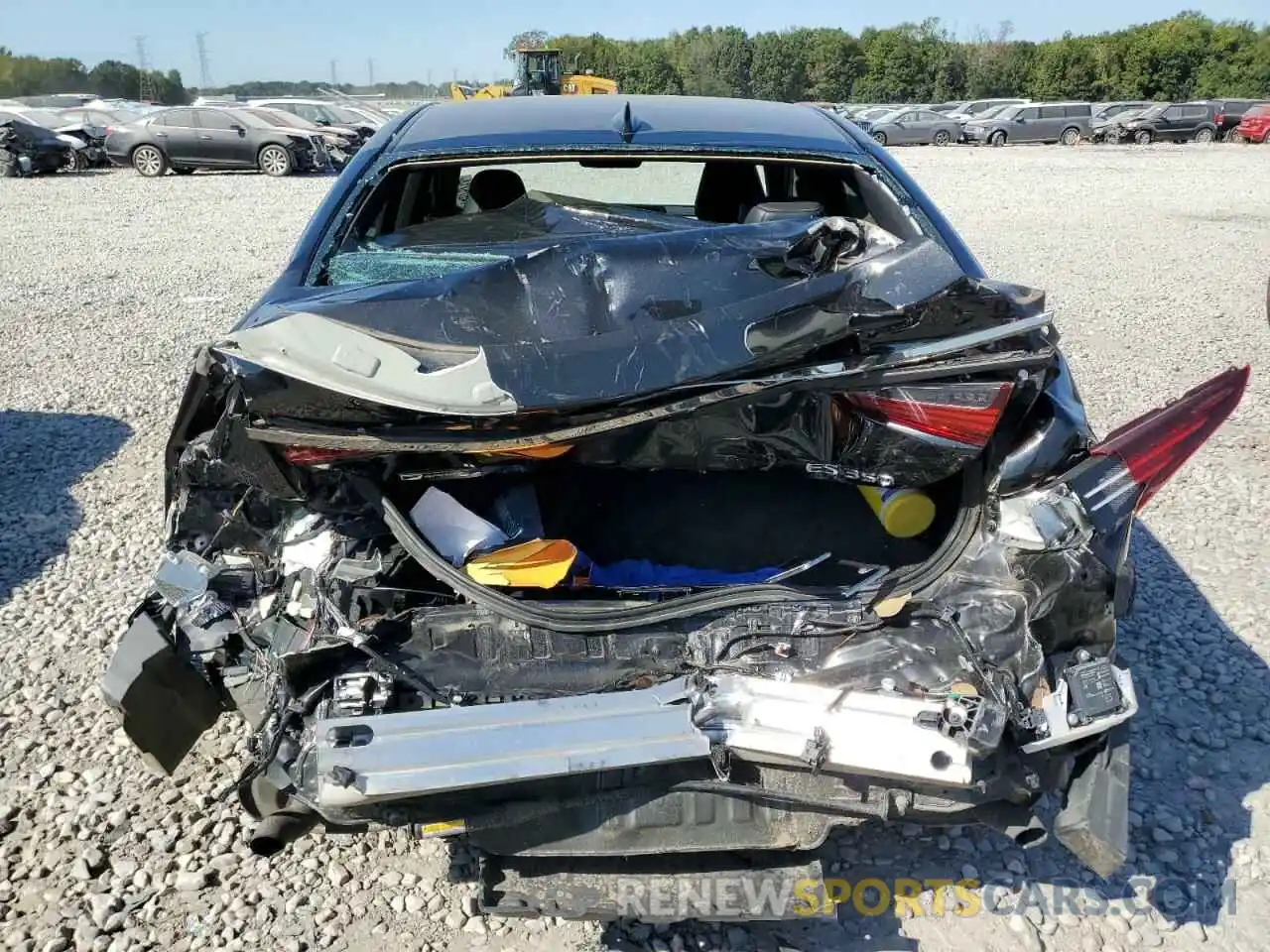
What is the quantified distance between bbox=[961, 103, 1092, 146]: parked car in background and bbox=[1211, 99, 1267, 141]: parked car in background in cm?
383

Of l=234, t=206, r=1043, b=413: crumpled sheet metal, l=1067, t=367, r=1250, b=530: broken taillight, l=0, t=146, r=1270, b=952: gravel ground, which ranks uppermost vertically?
l=234, t=206, r=1043, b=413: crumpled sheet metal

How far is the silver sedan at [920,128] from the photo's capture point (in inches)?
1129

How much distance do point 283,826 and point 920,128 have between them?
101 ft

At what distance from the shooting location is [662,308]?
185cm

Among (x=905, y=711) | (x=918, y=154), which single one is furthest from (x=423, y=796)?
(x=918, y=154)

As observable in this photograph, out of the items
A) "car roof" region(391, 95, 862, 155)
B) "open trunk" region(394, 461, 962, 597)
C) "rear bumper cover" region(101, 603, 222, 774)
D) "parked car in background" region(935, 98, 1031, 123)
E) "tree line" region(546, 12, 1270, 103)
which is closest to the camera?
"rear bumper cover" region(101, 603, 222, 774)

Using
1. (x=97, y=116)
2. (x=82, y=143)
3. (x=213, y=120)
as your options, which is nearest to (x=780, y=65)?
(x=97, y=116)

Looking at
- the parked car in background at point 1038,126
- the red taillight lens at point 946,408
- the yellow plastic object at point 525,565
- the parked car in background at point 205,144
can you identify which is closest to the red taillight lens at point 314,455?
the yellow plastic object at point 525,565

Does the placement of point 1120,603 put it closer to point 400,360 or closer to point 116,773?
point 400,360

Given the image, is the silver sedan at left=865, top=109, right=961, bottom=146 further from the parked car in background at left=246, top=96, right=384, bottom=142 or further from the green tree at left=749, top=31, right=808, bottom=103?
the green tree at left=749, top=31, right=808, bottom=103

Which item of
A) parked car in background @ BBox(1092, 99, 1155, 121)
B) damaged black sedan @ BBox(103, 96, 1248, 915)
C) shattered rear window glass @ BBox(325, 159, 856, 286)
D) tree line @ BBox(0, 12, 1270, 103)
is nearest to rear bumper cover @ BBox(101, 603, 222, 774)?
damaged black sedan @ BBox(103, 96, 1248, 915)

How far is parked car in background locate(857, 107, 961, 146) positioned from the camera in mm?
28688

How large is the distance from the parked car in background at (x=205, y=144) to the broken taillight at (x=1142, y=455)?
61.0 feet

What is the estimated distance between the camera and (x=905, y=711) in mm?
1750
